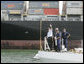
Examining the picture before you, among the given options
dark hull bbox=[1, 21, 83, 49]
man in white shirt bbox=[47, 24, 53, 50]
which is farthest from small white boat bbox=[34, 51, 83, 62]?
dark hull bbox=[1, 21, 83, 49]

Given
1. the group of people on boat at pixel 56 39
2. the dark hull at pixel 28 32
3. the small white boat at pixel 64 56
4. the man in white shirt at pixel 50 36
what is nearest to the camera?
the small white boat at pixel 64 56

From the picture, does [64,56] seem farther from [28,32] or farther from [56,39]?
[28,32]

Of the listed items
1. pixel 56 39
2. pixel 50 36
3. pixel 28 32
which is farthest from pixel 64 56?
pixel 28 32

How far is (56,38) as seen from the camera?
→ 14883 millimetres

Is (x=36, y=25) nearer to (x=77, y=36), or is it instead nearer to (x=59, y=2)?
(x=77, y=36)

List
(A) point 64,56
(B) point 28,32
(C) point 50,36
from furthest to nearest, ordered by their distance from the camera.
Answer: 1. (B) point 28,32
2. (C) point 50,36
3. (A) point 64,56

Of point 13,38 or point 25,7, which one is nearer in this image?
point 13,38

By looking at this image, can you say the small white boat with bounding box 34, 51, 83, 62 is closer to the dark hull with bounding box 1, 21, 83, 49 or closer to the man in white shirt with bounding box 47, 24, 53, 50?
the man in white shirt with bounding box 47, 24, 53, 50

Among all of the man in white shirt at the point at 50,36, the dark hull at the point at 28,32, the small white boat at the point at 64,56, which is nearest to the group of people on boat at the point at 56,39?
the man in white shirt at the point at 50,36

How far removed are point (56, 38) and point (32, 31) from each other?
14.5 meters

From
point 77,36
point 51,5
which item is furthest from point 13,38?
point 51,5

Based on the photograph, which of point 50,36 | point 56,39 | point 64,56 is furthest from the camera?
point 50,36

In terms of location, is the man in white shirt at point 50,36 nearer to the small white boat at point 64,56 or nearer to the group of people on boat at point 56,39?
the group of people on boat at point 56,39

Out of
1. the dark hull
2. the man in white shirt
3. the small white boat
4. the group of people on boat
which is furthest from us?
the dark hull
